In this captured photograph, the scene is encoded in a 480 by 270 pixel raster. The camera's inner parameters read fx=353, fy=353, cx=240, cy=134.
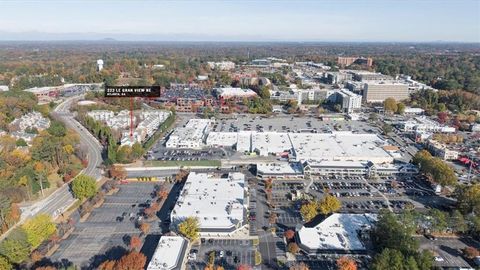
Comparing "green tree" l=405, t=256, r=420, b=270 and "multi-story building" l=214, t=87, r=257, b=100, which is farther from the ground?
"multi-story building" l=214, t=87, r=257, b=100

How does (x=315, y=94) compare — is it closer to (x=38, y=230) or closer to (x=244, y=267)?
(x=244, y=267)

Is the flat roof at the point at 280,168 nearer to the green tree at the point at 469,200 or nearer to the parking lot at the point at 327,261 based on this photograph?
the parking lot at the point at 327,261

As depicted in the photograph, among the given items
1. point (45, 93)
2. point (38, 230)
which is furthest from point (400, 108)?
point (45, 93)

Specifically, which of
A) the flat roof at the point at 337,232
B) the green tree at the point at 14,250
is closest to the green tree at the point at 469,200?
the flat roof at the point at 337,232

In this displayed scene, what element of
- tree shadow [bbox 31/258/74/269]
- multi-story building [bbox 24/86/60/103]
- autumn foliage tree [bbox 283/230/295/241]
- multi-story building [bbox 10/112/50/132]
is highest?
multi-story building [bbox 24/86/60/103]

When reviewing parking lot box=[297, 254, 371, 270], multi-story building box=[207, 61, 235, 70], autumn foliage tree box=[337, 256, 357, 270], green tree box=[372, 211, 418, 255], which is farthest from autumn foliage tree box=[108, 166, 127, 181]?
multi-story building box=[207, 61, 235, 70]

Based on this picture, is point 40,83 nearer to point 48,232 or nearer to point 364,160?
point 48,232

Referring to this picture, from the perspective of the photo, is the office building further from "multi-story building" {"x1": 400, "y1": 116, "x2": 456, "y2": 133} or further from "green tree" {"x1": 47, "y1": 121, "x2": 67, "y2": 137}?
"green tree" {"x1": 47, "y1": 121, "x2": 67, "y2": 137}

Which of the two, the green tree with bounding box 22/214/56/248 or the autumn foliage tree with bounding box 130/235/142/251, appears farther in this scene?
the autumn foliage tree with bounding box 130/235/142/251
